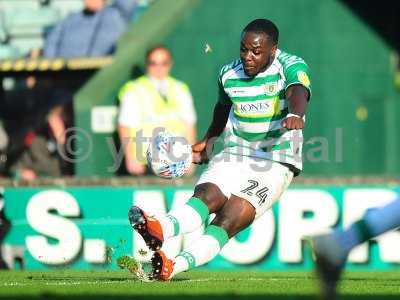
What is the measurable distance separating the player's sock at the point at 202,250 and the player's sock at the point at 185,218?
0.41 ft

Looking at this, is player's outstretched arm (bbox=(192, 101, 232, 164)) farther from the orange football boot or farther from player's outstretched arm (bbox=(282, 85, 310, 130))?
the orange football boot

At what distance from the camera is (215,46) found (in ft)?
52.5

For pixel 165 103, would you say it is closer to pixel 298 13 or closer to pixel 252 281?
pixel 298 13

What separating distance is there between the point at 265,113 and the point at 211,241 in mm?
1241

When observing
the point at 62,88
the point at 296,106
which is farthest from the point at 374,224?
the point at 62,88

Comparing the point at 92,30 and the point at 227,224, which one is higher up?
the point at 92,30

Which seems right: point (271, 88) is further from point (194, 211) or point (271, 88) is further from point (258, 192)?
point (194, 211)

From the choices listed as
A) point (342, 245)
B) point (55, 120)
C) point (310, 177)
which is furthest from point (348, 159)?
point (342, 245)

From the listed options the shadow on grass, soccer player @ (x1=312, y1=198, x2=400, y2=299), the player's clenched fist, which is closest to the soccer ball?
the player's clenched fist

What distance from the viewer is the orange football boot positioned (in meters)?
9.37

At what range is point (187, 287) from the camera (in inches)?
379

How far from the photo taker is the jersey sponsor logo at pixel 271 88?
10.3 m

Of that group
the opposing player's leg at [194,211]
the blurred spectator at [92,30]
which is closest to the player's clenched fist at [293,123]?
the opposing player's leg at [194,211]

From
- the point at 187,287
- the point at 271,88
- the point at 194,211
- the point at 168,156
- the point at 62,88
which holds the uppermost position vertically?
the point at 62,88
